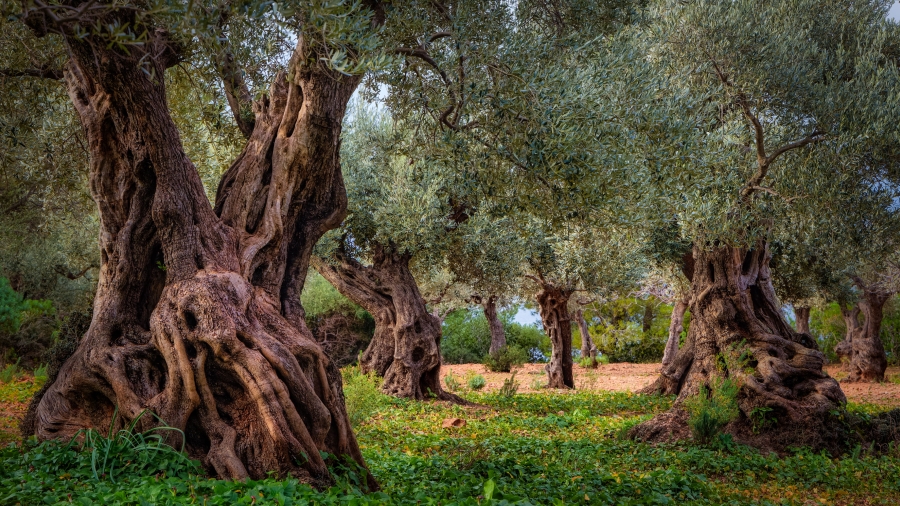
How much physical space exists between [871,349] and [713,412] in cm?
1672

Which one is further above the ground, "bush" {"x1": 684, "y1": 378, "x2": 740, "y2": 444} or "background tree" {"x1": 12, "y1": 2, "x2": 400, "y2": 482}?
"background tree" {"x1": 12, "y1": 2, "x2": 400, "y2": 482}

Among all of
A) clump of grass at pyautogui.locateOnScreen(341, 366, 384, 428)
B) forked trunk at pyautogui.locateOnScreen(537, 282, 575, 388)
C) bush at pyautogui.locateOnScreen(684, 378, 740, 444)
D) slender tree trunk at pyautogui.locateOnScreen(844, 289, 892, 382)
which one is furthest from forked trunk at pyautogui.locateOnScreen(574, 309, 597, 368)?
clump of grass at pyautogui.locateOnScreen(341, 366, 384, 428)

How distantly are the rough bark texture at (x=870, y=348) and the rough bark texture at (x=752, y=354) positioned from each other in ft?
38.4

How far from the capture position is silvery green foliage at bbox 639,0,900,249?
37.0ft

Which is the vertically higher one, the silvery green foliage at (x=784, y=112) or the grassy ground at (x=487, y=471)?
the silvery green foliage at (x=784, y=112)

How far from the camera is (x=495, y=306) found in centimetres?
3356

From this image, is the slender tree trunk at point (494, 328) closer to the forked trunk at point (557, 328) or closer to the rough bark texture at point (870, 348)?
the forked trunk at point (557, 328)

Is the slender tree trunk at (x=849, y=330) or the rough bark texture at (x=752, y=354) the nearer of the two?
the rough bark texture at (x=752, y=354)

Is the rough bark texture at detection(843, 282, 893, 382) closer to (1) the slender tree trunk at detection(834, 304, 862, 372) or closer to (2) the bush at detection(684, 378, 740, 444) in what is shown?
(1) the slender tree trunk at detection(834, 304, 862, 372)

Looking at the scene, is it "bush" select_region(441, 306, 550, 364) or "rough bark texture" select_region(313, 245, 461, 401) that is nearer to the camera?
"rough bark texture" select_region(313, 245, 461, 401)

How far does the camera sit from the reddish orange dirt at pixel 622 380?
1992 centimetres

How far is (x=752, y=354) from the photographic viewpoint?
1309 centimetres

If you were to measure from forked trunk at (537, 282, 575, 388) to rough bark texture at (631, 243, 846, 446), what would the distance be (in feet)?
24.0

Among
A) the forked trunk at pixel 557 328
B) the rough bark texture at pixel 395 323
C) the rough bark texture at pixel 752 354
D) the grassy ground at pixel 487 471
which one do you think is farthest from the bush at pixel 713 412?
the forked trunk at pixel 557 328
